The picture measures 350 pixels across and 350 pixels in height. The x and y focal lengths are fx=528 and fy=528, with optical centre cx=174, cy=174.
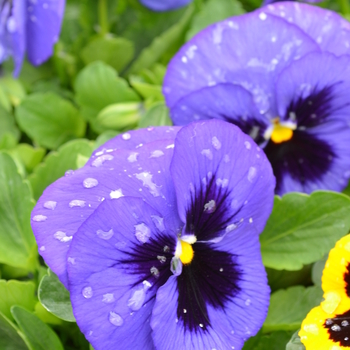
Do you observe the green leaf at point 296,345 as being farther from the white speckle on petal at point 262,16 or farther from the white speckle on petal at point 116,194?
the white speckle on petal at point 262,16

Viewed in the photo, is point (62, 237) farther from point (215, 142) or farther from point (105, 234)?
point (215, 142)

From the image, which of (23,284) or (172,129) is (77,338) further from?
(172,129)

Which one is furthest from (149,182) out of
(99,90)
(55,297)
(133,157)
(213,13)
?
(213,13)

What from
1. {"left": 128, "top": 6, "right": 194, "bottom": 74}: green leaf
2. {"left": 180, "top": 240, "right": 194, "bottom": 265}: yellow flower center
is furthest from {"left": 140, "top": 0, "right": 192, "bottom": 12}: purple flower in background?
{"left": 180, "top": 240, "right": 194, "bottom": 265}: yellow flower center

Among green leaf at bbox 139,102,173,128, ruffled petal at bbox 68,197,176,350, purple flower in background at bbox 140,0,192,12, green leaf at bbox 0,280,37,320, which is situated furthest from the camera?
purple flower in background at bbox 140,0,192,12

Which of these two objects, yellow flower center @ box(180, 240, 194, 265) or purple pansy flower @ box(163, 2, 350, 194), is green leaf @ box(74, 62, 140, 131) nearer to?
purple pansy flower @ box(163, 2, 350, 194)

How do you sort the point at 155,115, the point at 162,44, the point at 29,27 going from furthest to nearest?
the point at 162,44 < the point at 29,27 < the point at 155,115
